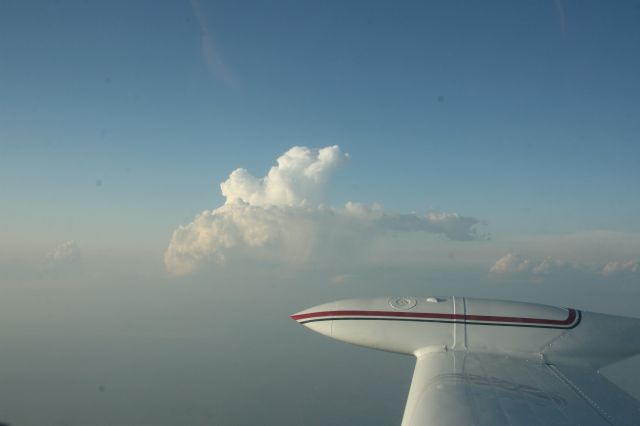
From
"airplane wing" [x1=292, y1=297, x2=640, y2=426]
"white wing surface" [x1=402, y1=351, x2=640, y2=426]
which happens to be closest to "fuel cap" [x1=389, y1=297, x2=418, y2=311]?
"airplane wing" [x1=292, y1=297, x2=640, y2=426]

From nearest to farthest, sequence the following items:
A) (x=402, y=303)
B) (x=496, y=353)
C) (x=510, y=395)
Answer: (x=510, y=395)
(x=496, y=353)
(x=402, y=303)

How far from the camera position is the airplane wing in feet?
30.1

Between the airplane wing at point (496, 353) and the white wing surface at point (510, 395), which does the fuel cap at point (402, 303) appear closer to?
the airplane wing at point (496, 353)

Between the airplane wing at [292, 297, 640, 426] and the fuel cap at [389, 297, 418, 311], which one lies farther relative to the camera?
the fuel cap at [389, 297, 418, 311]

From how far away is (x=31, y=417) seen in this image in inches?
3578

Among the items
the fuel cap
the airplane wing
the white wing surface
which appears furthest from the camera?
the fuel cap

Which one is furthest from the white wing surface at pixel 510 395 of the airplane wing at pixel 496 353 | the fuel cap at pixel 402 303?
the fuel cap at pixel 402 303

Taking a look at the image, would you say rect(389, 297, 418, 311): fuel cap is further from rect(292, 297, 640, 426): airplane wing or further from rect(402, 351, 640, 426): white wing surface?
rect(402, 351, 640, 426): white wing surface

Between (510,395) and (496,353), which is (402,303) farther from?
(510,395)

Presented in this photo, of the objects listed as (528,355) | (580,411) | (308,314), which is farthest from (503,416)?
(308,314)

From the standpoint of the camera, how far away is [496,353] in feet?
46.4

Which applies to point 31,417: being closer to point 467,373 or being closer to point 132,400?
point 132,400

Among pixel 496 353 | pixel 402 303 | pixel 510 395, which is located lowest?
pixel 510 395

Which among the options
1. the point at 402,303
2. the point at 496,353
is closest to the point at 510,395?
the point at 496,353
